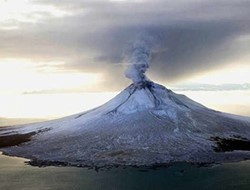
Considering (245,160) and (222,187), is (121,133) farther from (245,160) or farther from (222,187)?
(222,187)

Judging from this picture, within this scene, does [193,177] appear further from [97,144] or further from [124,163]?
[97,144]

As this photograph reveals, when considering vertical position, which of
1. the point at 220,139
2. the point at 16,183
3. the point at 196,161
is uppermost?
the point at 220,139

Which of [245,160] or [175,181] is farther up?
[245,160]

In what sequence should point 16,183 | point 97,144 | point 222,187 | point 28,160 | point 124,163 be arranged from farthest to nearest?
1. point 97,144
2. point 28,160
3. point 124,163
4. point 16,183
5. point 222,187

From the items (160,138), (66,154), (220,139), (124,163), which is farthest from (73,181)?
(220,139)

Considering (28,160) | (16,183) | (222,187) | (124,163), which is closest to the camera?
(222,187)

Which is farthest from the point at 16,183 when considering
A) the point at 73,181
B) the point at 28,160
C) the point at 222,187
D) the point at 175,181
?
the point at 222,187

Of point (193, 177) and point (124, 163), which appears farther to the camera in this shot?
point (124, 163)
